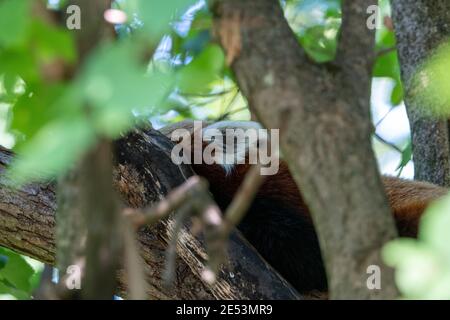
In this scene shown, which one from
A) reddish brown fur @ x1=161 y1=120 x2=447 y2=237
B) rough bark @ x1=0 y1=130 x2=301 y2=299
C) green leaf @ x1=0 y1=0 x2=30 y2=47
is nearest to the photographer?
green leaf @ x1=0 y1=0 x2=30 y2=47

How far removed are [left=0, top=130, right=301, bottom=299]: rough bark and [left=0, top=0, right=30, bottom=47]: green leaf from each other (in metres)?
1.67

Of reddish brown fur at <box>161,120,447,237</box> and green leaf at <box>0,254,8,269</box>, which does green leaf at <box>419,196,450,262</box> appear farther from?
green leaf at <box>0,254,8,269</box>

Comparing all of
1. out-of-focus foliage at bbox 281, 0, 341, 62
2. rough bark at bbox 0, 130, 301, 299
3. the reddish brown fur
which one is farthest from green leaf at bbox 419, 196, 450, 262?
out-of-focus foliage at bbox 281, 0, 341, 62

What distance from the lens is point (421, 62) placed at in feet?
14.3

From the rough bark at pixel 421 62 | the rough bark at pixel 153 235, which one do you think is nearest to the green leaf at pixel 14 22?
the rough bark at pixel 153 235

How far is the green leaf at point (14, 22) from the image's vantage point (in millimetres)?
1385

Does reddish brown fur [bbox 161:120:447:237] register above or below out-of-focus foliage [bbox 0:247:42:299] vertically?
above

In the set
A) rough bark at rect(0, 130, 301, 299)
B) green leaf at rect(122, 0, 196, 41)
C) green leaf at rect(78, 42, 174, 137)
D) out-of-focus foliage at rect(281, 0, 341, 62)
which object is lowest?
green leaf at rect(78, 42, 174, 137)

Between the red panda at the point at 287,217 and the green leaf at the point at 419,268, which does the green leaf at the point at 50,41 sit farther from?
the red panda at the point at 287,217

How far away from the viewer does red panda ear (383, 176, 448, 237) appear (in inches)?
137

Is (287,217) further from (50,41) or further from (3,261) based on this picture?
(50,41)

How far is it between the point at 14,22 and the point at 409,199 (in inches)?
109

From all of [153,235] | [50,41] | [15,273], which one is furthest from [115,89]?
[15,273]
